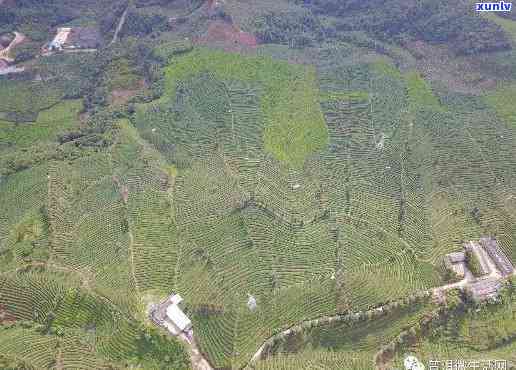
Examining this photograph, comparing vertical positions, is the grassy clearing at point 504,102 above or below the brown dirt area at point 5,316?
above

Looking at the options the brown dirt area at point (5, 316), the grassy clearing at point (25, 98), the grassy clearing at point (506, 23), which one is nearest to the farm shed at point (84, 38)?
the grassy clearing at point (25, 98)

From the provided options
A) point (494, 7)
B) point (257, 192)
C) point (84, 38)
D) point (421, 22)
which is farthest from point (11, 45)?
point (494, 7)

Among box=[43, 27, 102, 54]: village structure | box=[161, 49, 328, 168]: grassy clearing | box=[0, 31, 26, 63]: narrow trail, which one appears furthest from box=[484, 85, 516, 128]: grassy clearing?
box=[0, 31, 26, 63]: narrow trail

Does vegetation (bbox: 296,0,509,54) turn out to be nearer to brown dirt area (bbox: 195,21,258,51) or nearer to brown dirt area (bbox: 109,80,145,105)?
brown dirt area (bbox: 195,21,258,51)

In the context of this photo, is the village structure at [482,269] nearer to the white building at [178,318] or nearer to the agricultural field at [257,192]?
the agricultural field at [257,192]

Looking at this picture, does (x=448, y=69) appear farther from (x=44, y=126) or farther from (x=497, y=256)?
(x=44, y=126)

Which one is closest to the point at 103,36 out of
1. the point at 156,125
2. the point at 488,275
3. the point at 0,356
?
the point at 156,125
